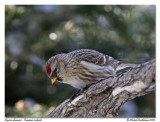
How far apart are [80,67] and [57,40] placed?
0.33 meters

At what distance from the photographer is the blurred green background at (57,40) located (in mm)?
1611

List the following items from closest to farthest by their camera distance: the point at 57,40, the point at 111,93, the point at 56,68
Answer: 1. the point at 111,93
2. the point at 56,68
3. the point at 57,40

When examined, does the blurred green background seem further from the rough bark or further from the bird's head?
the rough bark

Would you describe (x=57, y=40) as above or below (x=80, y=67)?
above

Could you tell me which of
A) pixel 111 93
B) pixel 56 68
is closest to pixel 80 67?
pixel 56 68

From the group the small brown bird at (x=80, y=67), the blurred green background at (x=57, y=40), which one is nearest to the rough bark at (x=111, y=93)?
the small brown bird at (x=80, y=67)

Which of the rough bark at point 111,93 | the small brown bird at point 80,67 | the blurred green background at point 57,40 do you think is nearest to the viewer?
the rough bark at point 111,93

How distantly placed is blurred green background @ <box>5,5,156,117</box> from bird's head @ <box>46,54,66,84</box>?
12 cm

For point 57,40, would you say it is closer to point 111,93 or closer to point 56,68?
point 56,68

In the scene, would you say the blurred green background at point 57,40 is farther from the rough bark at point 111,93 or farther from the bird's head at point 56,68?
the rough bark at point 111,93

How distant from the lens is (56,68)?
4.75 feet

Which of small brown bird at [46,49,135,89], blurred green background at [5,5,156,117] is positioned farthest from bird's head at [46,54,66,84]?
blurred green background at [5,5,156,117]

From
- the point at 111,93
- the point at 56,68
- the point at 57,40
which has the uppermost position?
the point at 57,40
